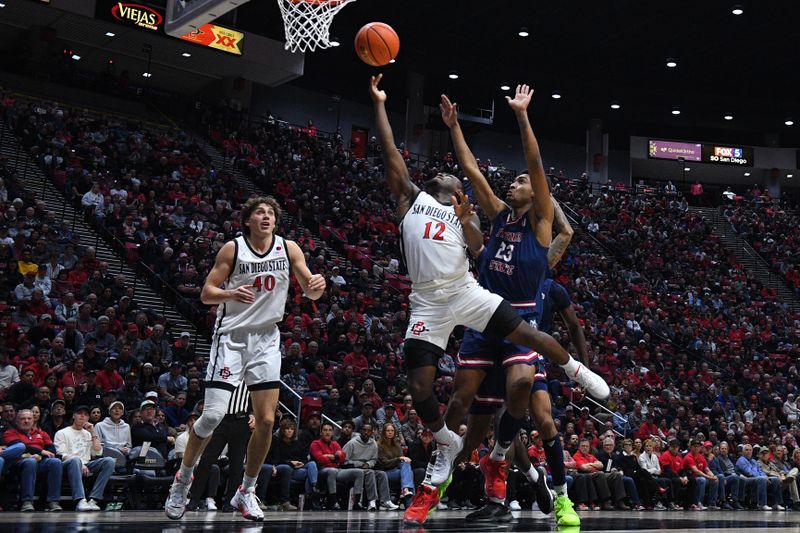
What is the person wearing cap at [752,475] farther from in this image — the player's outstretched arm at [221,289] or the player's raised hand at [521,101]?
the player's outstretched arm at [221,289]

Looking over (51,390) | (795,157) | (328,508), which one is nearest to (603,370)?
(328,508)

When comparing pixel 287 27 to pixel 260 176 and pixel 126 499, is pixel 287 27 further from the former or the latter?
pixel 260 176

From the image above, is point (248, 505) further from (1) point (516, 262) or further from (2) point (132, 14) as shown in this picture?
(2) point (132, 14)

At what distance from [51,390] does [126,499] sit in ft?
5.50

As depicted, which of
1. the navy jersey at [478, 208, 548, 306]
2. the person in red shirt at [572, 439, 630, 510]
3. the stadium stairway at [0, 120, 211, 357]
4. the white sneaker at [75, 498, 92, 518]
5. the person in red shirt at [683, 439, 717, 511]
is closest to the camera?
the navy jersey at [478, 208, 548, 306]

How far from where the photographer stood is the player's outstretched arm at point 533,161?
5.32m

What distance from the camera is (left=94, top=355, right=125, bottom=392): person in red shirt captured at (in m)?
10.6

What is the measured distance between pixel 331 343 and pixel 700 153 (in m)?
24.8

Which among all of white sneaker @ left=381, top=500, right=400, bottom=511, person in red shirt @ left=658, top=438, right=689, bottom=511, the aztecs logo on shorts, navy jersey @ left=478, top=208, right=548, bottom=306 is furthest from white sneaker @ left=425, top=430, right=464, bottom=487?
person in red shirt @ left=658, top=438, right=689, bottom=511

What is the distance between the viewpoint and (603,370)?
18547 millimetres

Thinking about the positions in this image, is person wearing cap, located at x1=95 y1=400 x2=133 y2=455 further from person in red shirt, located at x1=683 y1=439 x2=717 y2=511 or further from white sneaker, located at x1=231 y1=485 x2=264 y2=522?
person in red shirt, located at x1=683 y1=439 x2=717 y2=511

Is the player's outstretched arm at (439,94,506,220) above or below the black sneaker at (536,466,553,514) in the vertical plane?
above

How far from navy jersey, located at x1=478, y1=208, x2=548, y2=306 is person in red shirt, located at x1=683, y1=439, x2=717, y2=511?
32.7 feet

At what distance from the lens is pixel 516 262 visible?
5.57 meters
